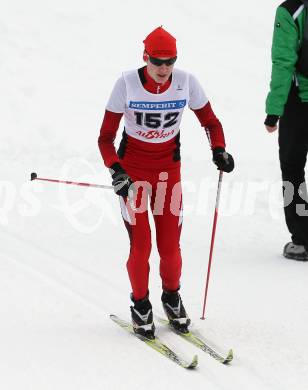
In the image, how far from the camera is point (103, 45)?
1513 cm

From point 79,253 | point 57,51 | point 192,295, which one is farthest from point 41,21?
point 192,295

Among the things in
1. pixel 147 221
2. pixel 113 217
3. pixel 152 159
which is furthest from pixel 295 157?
pixel 113 217

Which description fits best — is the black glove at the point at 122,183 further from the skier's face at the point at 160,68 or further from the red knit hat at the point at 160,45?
the red knit hat at the point at 160,45

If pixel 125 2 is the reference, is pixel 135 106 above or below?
below

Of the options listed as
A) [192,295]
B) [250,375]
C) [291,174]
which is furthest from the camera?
[291,174]

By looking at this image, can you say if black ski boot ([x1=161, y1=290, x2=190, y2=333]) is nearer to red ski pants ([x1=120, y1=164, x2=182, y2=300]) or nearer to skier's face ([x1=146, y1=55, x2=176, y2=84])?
red ski pants ([x1=120, y1=164, x2=182, y2=300])

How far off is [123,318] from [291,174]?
244 centimetres

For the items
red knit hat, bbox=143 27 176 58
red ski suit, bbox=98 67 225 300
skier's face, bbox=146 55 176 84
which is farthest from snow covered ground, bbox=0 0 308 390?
red knit hat, bbox=143 27 176 58

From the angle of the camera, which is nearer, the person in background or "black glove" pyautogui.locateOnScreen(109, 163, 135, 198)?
"black glove" pyautogui.locateOnScreen(109, 163, 135, 198)

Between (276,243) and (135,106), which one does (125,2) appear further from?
(135,106)

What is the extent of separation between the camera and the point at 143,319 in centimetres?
505

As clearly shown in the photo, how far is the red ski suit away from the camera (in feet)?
16.5

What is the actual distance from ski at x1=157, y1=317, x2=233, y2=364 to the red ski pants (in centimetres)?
38

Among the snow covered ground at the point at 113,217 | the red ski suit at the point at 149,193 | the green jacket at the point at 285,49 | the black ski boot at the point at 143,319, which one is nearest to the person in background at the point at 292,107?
the green jacket at the point at 285,49
